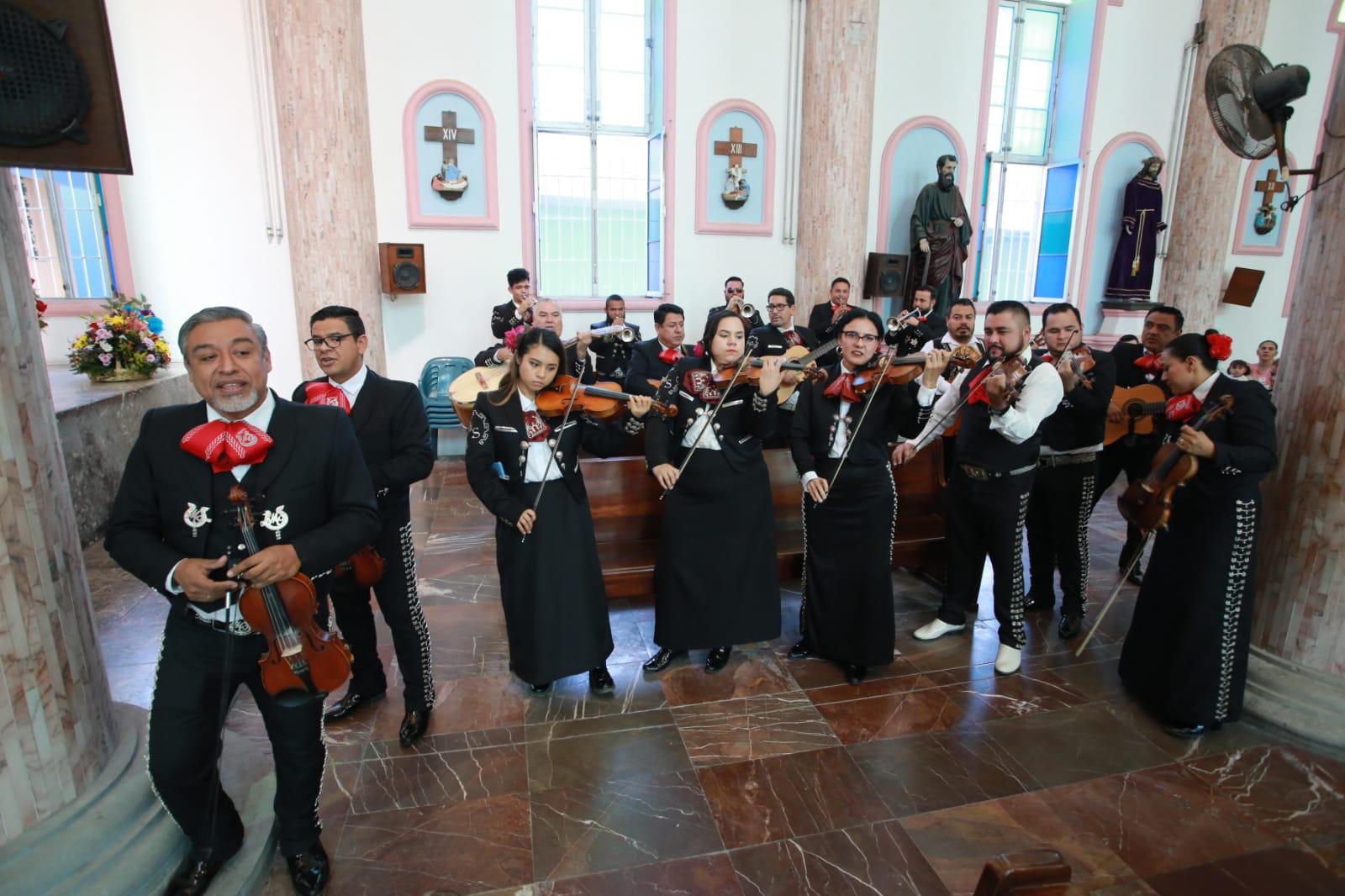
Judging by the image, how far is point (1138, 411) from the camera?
4445 mm

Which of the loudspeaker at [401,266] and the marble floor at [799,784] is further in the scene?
the loudspeaker at [401,266]

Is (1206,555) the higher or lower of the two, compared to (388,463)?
lower

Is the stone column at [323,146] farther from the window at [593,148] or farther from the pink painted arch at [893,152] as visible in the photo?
the pink painted arch at [893,152]

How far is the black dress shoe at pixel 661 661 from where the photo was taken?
11.8ft

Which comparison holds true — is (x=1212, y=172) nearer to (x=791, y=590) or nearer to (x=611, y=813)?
(x=791, y=590)

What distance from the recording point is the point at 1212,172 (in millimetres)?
9461

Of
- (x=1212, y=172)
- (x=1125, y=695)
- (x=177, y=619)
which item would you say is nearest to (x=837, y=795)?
Answer: (x=1125, y=695)

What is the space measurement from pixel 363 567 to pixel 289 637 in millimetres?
686

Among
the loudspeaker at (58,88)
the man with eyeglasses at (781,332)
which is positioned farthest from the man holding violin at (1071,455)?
the loudspeaker at (58,88)

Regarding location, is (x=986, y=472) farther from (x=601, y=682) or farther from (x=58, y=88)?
(x=58, y=88)

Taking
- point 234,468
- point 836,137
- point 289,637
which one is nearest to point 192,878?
point 289,637

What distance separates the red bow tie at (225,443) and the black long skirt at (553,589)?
1310 millimetres

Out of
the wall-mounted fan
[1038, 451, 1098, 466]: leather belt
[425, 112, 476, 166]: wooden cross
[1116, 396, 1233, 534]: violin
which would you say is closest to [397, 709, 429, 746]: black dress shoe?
[1116, 396, 1233, 534]: violin

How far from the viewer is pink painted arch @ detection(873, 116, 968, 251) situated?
912cm
